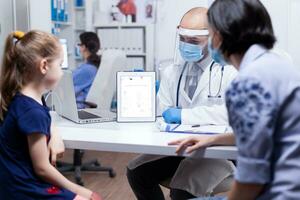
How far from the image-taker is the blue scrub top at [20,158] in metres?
1.32

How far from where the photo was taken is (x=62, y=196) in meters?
1.34

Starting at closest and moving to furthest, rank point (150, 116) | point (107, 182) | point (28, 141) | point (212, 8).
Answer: point (212, 8)
point (28, 141)
point (150, 116)
point (107, 182)

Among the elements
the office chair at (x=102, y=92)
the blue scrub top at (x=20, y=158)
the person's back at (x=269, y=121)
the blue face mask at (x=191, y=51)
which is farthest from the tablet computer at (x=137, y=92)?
the office chair at (x=102, y=92)

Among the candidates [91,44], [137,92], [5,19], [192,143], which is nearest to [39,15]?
[5,19]

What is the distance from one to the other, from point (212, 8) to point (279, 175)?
0.46 m

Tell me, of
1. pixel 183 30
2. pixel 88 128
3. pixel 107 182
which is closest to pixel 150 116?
pixel 88 128

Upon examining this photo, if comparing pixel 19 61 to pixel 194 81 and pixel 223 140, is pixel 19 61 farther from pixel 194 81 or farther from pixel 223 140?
pixel 194 81

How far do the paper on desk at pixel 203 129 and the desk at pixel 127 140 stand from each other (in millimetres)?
55

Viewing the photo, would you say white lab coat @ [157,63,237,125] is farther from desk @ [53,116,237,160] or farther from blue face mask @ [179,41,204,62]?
desk @ [53,116,237,160]

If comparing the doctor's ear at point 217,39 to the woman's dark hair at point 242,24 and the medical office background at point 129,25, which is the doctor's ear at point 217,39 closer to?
the woman's dark hair at point 242,24

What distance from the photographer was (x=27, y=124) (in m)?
1.29

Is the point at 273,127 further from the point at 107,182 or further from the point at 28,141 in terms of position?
the point at 107,182

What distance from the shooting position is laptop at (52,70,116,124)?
1854 mm

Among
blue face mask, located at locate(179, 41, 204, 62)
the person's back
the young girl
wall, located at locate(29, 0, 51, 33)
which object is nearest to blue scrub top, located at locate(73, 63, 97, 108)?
wall, located at locate(29, 0, 51, 33)
